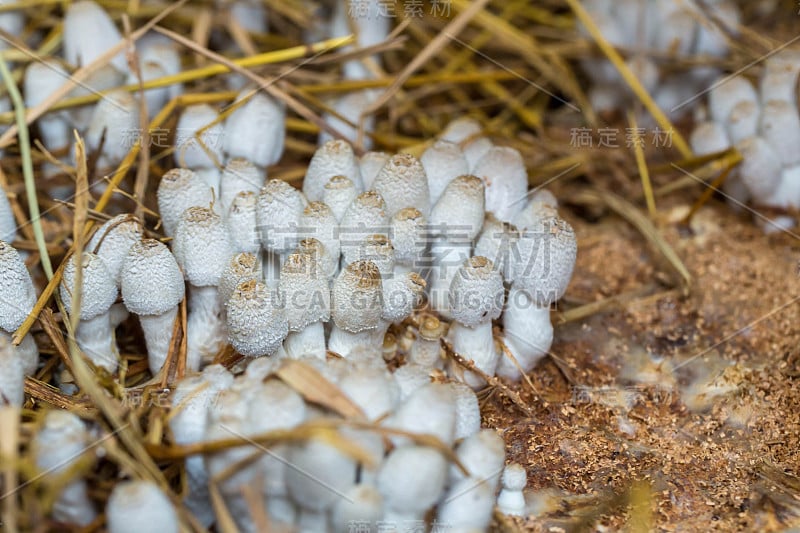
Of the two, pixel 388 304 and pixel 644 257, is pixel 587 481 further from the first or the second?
pixel 644 257

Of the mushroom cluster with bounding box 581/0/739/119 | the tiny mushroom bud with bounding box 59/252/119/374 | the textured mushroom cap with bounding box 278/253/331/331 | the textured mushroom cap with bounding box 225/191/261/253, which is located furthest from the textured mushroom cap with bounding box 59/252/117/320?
the mushroom cluster with bounding box 581/0/739/119

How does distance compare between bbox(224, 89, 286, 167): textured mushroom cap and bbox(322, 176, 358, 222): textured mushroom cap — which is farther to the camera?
bbox(224, 89, 286, 167): textured mushroom cap

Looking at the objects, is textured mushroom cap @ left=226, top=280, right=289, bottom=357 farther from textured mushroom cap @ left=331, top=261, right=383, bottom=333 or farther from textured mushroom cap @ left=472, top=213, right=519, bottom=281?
textured mushroom cap @ left=472, top=213, right=519, bottom=281

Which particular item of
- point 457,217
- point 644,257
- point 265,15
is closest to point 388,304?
point 457,217

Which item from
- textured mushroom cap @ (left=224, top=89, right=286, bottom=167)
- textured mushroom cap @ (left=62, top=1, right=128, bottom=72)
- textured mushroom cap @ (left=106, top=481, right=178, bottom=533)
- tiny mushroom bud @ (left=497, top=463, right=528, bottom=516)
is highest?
textured mushroom cap @ (left=62, top=1, right=128, bottom=72)

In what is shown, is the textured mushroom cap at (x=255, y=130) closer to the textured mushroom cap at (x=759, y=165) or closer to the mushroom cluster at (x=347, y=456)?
the mushroom cluster at (x=347, y=456)

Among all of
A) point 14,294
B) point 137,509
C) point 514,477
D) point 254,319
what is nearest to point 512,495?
point 514,477
